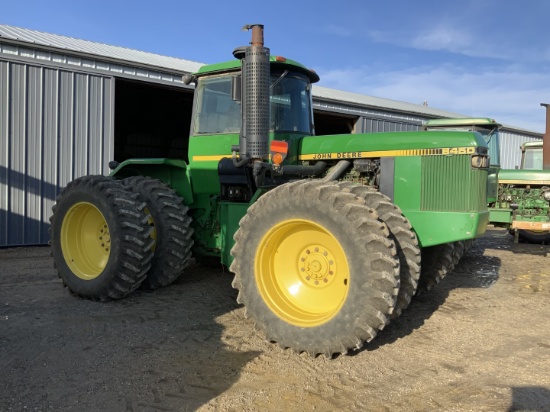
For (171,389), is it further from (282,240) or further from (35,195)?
(35,195)

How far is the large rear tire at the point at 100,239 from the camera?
17.4 ft

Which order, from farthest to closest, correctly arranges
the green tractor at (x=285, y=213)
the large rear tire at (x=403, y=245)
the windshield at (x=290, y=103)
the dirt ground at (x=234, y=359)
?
the windshield at (x=290, y=103) → the large rear tire at (x=403, y=245) → the green tractor at (x=285, y=213) → the dirt ground at (x=234, y=359)

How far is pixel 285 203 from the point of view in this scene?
414cm

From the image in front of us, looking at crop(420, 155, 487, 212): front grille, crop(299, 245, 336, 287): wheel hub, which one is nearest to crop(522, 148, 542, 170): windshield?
crop(420, 155, 487, 212): front grille

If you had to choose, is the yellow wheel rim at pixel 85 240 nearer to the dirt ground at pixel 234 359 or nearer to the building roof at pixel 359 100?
the dirt ground at pixel 234 359

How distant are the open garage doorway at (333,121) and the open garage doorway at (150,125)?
453cm

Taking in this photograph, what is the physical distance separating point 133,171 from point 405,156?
366 cm

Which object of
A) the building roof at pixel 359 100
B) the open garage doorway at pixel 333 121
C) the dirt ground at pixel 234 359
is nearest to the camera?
the dirt ground at pixel 234 359

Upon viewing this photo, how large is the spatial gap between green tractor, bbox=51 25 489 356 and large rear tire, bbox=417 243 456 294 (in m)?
0.01

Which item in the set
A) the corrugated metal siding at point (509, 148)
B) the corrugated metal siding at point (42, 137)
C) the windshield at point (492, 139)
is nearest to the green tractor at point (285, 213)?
the corrugated metal siding at point (42, 137)

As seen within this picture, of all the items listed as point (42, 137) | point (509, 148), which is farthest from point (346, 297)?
point (509, 148)

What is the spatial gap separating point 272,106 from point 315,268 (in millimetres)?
1889

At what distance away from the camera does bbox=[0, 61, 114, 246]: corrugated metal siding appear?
29.6 feet

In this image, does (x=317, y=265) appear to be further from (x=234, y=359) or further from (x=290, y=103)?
(x=290, y=103)
